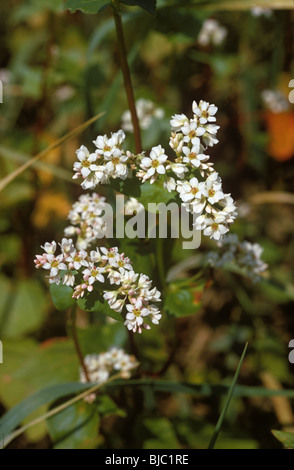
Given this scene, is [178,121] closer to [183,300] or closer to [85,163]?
[85,163]

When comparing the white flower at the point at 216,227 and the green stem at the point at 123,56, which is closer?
the white flower at the point at 216,227

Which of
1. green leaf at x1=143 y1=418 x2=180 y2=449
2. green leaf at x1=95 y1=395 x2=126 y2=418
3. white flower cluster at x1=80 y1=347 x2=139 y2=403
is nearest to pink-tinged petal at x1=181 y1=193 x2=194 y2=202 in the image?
white flower cluster at x1=80 y1=347 x2=139 y2=403

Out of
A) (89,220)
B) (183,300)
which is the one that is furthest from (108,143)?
(183,300)

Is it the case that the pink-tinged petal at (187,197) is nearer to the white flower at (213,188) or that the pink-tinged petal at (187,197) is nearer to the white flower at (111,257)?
the white flower at (213,188)

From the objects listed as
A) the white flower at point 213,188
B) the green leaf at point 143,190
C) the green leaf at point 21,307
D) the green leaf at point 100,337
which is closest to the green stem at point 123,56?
the green leaf at point 143,190
